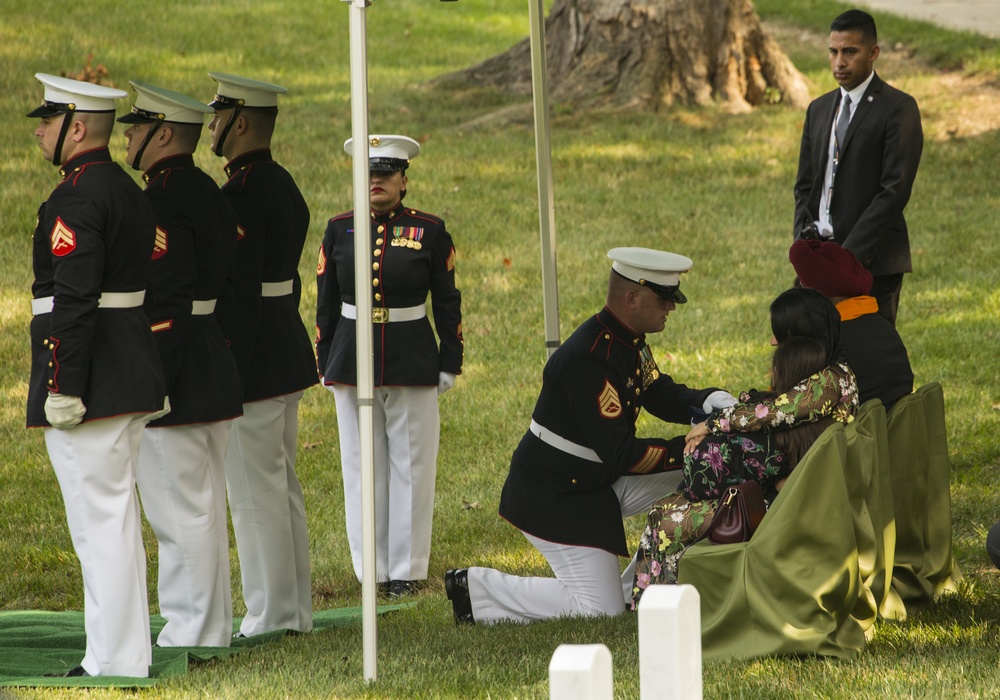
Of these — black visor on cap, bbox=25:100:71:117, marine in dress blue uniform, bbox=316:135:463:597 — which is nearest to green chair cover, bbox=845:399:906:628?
marine in dress blue uniform, bbox=316:135:463:597

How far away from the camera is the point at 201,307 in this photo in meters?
5.00

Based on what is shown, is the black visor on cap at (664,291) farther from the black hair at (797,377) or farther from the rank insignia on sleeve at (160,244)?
the rank insignia on sleeve at (160,244)

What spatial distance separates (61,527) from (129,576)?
9.63ft

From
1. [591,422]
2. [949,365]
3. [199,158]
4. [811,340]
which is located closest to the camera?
[811,340]

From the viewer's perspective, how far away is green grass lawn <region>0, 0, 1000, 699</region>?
14.6 feet

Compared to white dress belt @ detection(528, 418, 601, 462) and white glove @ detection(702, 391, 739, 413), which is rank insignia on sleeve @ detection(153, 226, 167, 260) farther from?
white glove @ detection(702, 391, 739, 413)

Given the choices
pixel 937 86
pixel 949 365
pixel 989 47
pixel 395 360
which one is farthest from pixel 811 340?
pixel 989 47

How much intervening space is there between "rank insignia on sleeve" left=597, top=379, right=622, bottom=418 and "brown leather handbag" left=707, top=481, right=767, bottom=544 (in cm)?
67

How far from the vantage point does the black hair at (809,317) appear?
4.52 metres

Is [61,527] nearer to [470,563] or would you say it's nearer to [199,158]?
[470,563]

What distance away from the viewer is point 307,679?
4242mm

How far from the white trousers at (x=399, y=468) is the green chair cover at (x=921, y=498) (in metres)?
2.30

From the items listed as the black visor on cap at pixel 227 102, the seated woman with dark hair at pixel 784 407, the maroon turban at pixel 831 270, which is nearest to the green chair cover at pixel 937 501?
the maroon turban at pixel 831 270

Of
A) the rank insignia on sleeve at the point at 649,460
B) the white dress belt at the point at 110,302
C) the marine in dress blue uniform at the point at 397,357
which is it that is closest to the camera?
the white dress belt at the point at 110,302
